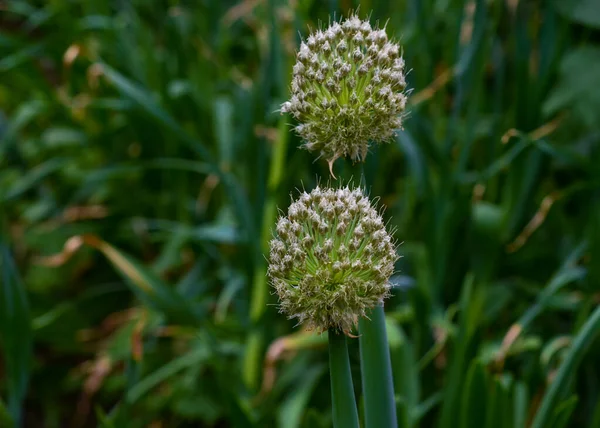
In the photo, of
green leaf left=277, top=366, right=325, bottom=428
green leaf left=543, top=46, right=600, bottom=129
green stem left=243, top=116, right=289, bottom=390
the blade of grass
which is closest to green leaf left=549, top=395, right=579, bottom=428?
the blade of grass

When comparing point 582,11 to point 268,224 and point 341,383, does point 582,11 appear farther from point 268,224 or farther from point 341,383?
point 341,383

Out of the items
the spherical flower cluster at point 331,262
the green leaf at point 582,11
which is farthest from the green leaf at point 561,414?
the green leaf at point 582,11

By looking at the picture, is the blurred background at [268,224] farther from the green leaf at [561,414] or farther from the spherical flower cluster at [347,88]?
the spherical flower cluster at [347,88]

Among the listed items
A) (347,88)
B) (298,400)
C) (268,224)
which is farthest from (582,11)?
(347,88)

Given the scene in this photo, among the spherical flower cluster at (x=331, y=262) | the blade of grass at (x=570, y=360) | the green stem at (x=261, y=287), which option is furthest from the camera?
the green stem at (x=261, y=287)

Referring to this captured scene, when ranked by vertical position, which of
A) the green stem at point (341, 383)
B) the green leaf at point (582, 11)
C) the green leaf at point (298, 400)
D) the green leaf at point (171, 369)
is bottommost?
the green stem at point (341, 383)

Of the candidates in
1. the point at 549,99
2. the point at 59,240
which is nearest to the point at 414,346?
the point at 549,99
